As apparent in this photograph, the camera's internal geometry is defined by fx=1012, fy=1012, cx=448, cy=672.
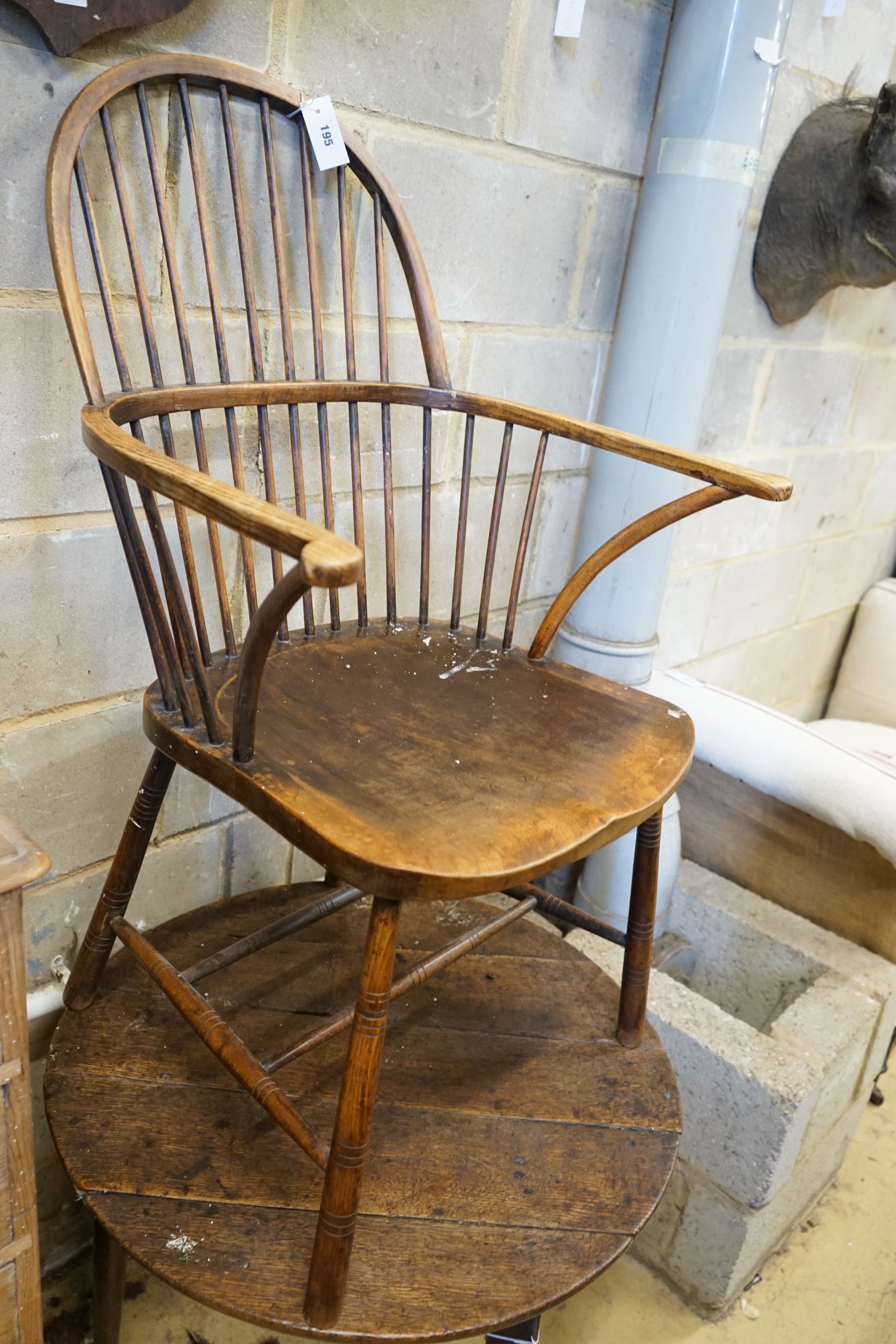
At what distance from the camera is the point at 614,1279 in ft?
4.89

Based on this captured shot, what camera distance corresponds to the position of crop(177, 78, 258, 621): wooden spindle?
99 cm

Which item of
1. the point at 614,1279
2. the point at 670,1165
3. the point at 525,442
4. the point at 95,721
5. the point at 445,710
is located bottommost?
the point at 614,1279

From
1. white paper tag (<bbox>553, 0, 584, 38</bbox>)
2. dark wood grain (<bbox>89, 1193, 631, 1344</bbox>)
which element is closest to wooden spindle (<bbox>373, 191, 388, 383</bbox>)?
white paper tag (<bbox>553, 0, 584, 38</bbox>)

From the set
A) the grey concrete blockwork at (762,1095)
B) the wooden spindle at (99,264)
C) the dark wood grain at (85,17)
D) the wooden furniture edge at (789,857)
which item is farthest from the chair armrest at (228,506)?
the wooden furniture edge at (789,857)

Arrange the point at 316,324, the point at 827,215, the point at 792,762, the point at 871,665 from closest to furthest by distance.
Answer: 1. the point at 316,324
2. the point at 792,762
3. the point at 827,215
4. the point at 871,665

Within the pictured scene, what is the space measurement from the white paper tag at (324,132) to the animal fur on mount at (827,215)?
1043 millimetres

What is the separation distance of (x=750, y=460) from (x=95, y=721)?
1.51 metres

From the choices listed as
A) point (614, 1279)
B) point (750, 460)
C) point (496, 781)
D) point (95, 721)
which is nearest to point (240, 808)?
point (95, 721)

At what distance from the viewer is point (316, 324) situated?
1.15 m

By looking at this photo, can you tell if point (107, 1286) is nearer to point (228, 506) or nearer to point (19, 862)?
point (19, 862)

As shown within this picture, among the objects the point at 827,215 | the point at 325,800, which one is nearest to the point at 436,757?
the point at 325,800

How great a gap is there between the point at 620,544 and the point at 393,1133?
65 cm

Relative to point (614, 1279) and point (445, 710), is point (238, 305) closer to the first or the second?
point (445, 710)

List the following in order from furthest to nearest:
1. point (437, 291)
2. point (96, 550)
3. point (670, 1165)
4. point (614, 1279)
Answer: point (614, 1279) < point (437, 291) < point (96, 550) < point (670, 1165)
